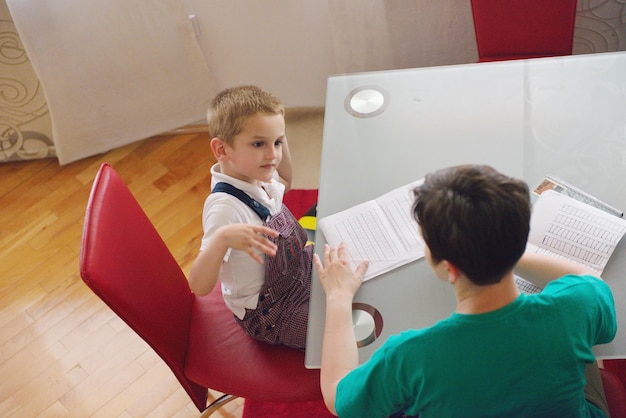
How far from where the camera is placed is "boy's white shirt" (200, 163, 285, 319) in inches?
55.3

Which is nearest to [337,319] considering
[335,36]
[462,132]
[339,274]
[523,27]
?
[339,274]

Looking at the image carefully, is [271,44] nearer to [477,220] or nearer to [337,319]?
[337,319]

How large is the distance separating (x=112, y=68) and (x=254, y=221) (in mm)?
1376

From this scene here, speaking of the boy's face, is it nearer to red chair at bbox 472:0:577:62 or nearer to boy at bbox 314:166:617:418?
boy at bbox 314:166:617:418

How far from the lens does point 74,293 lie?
2.38 m

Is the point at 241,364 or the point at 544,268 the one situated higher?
the point at 544,268

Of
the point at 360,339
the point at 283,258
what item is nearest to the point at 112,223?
the point at 283,258

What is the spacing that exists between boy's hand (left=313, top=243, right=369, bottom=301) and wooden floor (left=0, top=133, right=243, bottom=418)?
88 centimetres

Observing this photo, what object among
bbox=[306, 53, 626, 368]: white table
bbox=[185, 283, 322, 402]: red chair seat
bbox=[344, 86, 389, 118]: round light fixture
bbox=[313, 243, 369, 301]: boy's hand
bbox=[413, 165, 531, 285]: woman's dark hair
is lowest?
bbox=[185, 283, 322, 402]: red chair seat

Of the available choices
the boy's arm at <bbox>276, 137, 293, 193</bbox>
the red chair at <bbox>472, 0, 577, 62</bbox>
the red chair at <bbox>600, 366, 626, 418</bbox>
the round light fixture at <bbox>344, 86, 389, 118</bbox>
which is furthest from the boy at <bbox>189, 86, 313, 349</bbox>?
the red chair at <bbox>472, 0, 577, 62</bbox>

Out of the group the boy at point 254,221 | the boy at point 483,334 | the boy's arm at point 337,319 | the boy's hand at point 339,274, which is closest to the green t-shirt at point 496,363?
the boy at point 483,334

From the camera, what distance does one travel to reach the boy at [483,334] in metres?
0.97

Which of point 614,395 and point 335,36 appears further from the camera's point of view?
point 335,36

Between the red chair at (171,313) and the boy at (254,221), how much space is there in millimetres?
68
